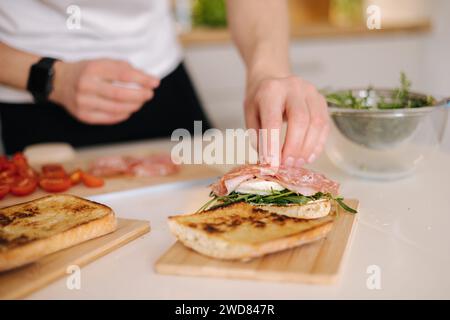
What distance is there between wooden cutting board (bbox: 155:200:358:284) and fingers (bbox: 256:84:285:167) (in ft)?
1.01

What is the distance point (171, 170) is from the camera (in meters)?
1.59

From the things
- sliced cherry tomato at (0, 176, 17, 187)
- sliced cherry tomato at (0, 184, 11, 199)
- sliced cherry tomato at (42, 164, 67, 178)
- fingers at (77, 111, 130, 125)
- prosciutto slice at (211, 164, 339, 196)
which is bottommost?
sliced cherry tomato at (0, 184, 11, 199)

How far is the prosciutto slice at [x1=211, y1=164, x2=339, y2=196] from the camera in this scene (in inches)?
46.0

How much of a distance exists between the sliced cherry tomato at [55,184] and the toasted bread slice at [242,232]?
0.54 meters

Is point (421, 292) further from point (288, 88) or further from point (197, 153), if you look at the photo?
point (197, 153)

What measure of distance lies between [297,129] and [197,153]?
0.60m

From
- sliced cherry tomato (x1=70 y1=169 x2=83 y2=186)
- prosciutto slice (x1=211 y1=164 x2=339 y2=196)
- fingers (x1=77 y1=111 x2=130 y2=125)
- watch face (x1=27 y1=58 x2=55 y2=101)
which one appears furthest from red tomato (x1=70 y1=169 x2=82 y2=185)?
prosciutto slice (x1=211 y1=164 x2=339 y2=196)

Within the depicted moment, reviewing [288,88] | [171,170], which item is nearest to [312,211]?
[288,88]

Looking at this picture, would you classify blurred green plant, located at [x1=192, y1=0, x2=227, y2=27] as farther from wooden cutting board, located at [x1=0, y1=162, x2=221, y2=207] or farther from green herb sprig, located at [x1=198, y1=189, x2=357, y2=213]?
green herb sprig, located at [x1=198, y1=189, x2=357, y2=213]

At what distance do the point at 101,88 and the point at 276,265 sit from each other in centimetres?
92

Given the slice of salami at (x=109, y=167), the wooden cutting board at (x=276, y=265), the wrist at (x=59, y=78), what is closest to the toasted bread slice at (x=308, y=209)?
the wooden cutting board at (x=276, y=265)

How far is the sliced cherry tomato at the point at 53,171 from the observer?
151 cm

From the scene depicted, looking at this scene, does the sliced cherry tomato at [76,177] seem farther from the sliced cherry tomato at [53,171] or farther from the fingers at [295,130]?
the fingers at [295,130]

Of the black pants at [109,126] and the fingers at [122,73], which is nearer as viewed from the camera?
the fingers at [122,73]
